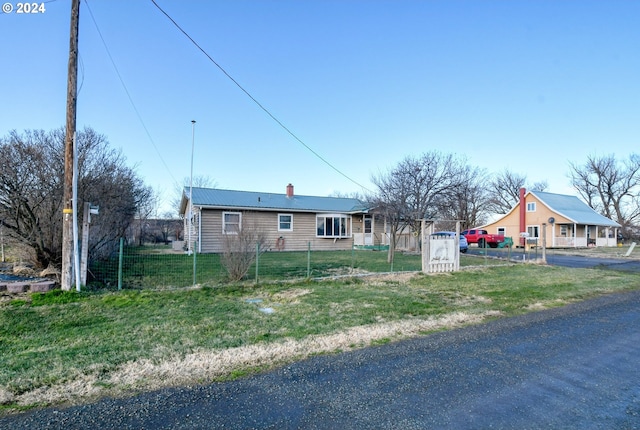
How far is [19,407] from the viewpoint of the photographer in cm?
318

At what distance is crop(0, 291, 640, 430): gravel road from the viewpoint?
2997 mm

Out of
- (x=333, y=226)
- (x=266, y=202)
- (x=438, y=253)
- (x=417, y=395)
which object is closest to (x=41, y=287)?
(x=417, y=395)

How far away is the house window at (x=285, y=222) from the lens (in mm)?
22583

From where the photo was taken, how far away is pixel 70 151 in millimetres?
8109

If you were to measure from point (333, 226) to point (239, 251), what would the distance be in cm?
1472

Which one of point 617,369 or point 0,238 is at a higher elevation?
point 0,238

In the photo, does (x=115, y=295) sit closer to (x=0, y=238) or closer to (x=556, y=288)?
(x=0, y=238)

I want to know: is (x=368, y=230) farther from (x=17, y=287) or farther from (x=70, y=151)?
(x=17, y=287)

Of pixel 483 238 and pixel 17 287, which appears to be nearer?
pixel 17 287

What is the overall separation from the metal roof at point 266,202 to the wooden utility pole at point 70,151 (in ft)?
37.9

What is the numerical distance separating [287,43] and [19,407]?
14.3m

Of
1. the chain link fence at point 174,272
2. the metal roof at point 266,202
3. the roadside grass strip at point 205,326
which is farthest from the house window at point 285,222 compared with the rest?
the roadside grass strip at point 205,326

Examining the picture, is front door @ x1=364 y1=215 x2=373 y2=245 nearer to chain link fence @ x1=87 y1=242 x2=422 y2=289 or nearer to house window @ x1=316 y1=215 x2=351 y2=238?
house window @ x1=316 y1=215 x2=351 y2=238

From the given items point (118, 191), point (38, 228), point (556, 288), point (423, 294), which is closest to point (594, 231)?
point (556, 288)
